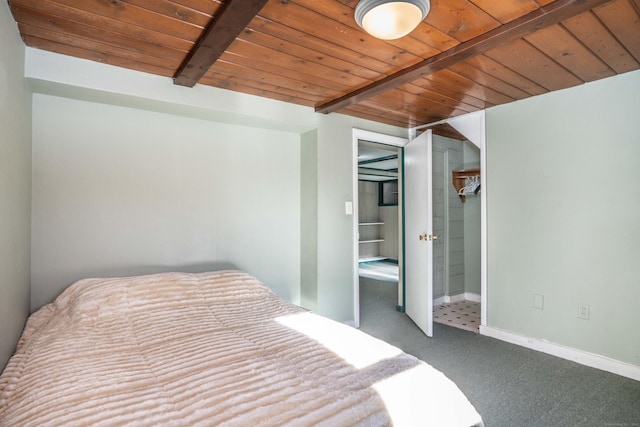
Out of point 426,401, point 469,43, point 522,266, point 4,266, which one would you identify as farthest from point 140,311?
point 522,266

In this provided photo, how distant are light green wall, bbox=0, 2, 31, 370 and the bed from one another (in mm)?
154

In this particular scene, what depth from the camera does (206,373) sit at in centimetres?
125

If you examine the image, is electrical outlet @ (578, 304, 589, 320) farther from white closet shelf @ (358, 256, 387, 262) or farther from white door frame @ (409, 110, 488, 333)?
white closet shelf @ (358, 256, 387, 262)

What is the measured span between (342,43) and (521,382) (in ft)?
8.08

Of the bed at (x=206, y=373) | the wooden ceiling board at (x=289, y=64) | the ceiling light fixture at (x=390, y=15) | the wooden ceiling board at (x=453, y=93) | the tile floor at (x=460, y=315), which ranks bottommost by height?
the tile floor at (x=460, y=315)

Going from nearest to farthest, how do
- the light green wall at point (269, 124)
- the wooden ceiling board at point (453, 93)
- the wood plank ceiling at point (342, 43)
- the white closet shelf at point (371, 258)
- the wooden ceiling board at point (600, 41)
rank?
the wood plank ceiling at point (342, 43)
the wooden ceiling board at point (600, 41)
the light green wall at point (269, 124)
the wooden ceiling board at point (453, 93)
the white closet shelf at point (371, 258)

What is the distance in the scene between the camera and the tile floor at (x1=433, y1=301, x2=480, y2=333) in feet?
11.3

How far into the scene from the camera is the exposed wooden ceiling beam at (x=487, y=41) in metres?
1.50

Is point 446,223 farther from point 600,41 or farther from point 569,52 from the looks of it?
point 600,41

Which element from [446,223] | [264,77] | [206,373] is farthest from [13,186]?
[446,223]

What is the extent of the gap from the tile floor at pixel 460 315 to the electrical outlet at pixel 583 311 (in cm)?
88

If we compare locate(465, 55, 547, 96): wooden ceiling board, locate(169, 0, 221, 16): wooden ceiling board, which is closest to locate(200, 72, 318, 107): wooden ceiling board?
locate(169, 0, 221, 16): wooden ceiling board

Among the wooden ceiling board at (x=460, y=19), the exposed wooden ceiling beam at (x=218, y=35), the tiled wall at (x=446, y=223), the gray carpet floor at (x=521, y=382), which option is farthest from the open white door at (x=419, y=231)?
the exposed wooden ceiling beam at (x=218, y=35)

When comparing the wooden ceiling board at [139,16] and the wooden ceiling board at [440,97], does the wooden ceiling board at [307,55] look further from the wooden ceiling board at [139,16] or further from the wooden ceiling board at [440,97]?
the wooden ceiling board at [440,97]
